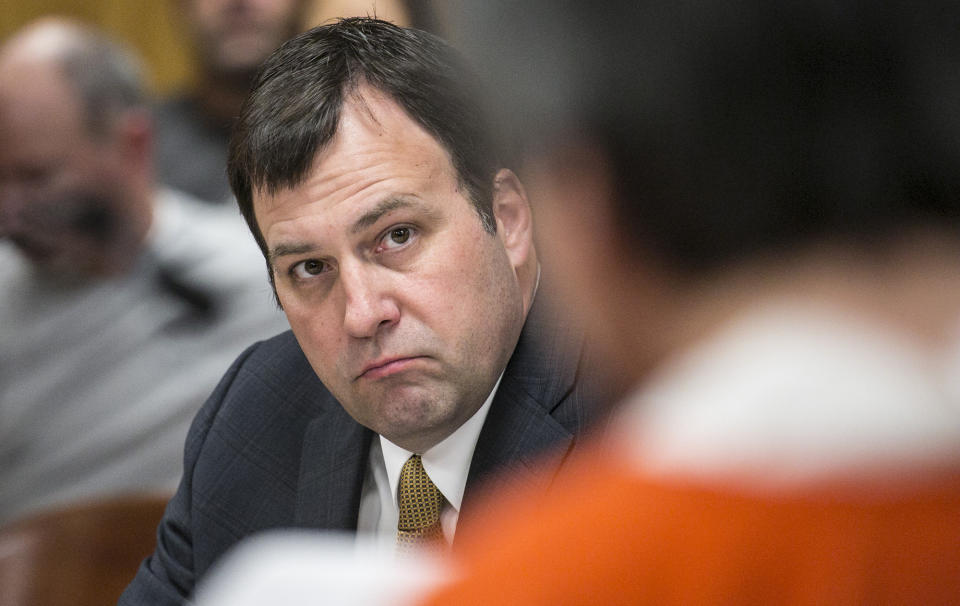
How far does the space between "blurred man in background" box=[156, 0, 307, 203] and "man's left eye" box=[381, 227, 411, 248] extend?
77cm

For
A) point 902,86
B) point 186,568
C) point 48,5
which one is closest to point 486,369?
point 186,568

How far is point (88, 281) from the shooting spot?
202 centimetres

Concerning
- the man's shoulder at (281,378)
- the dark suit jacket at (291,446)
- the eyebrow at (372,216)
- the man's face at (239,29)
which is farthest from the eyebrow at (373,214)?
the man's face at (239,29)

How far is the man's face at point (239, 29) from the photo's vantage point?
1850mm

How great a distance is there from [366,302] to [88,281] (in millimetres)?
1049

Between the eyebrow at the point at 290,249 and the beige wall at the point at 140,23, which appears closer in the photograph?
the eyebrow at the point at 290,249

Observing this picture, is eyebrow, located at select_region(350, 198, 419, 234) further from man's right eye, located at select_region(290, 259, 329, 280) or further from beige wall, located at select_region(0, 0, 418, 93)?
beige wall, located at select_region(0, 0, 418, 93)

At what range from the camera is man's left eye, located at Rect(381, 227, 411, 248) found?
1.20m

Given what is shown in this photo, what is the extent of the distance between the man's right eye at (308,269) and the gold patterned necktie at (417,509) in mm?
277

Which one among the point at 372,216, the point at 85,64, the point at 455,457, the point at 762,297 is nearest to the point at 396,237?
the point at 372,216

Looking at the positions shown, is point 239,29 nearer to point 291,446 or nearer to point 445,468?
point 291,446

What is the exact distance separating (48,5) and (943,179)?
6.66ft

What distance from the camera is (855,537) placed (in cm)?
38

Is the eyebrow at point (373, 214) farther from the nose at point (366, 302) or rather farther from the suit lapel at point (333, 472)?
the suit lapel at point (333, 472)
